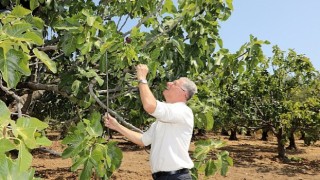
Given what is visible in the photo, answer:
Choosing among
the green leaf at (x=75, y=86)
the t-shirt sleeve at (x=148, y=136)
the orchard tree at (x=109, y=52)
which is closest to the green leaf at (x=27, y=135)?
the orchard tree at (x=109, y=52)

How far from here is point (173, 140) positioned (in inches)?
145

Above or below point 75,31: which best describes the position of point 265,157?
below

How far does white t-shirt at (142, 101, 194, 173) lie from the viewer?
362cm

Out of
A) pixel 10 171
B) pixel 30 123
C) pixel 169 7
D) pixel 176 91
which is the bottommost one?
pixel 10 171

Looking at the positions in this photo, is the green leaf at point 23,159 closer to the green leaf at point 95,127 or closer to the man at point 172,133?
the green leaf at point 95,127

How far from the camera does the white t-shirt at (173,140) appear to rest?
11.9 feet

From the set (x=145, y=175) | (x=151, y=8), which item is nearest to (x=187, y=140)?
(x=151, y=8)

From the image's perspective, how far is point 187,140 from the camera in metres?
3.81

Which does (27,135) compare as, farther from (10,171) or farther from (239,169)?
(239,169)

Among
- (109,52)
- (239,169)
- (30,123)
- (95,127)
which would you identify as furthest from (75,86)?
(239,169)

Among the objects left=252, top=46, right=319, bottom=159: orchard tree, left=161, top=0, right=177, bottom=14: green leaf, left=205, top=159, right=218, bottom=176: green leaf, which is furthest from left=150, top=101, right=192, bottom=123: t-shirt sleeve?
left=252, top=46, right=319, bottom=159: orchard tree

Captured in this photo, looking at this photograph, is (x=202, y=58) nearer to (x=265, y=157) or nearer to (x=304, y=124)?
(x=304, y=124)

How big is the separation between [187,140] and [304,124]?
57.7 feet

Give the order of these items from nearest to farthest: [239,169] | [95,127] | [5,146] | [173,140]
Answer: [5,146] < [95,127] < [173,140] < [239,169]
